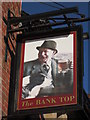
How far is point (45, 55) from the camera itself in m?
5.93

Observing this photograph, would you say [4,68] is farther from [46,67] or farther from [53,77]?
[53,77]

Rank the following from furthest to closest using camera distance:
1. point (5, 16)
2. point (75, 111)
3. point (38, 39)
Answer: point (5, 16)
point (38, 39)
point (75, 111)

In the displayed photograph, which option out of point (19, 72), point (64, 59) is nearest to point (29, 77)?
point (19, 72)

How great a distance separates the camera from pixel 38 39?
6.14 meters

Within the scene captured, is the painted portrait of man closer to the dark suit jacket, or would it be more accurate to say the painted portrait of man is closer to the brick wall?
the dark suit jacket

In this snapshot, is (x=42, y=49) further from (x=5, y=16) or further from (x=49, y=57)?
(x=5, y=16)

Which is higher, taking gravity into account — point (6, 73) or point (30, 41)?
point (30, 41)

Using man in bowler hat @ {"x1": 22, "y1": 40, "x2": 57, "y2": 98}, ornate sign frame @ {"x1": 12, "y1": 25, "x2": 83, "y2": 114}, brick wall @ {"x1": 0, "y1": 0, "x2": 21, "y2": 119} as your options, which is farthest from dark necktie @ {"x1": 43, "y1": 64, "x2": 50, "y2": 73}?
brick wall @ {"x1": 0, "y1": 0, "x2": 21, "y2": 119}

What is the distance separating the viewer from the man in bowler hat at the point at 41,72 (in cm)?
560

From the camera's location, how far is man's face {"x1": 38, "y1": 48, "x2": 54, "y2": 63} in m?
5.90

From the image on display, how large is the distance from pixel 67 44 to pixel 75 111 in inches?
46.4

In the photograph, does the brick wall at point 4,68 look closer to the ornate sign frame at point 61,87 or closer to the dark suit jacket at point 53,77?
the ornate sign frame at point 61,87

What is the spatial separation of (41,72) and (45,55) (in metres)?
0.33

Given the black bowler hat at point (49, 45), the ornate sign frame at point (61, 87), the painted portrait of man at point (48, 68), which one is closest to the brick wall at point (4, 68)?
the ornate sign frame at point (61, 87)
